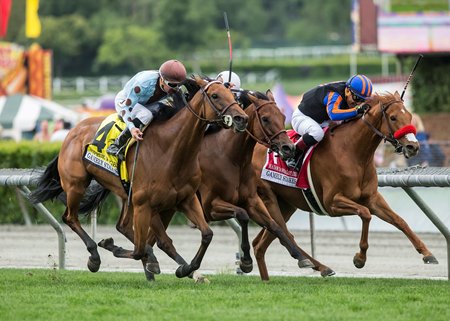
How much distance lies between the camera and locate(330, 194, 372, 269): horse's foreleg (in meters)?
9.91

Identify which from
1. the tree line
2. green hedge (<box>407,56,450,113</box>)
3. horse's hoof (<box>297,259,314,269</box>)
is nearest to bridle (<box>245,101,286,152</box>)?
horse's hoof (<box>297,259,314,269</box>)

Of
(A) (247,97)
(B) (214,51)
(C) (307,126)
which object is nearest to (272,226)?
(C) (307,126)

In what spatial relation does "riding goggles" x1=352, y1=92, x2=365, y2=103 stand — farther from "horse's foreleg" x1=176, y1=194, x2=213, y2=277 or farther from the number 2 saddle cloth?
"horse's foreleg" x1=176, y1=194, x2=213, y2=277

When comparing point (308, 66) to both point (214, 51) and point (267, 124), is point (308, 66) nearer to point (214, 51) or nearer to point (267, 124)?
point (214, 51)

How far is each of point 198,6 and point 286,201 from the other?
63923mm

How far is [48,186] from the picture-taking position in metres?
11.4

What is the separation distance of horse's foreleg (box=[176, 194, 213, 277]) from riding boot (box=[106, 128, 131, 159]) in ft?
2.47

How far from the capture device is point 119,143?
1010cm


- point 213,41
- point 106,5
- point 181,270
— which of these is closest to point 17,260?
point 181,270

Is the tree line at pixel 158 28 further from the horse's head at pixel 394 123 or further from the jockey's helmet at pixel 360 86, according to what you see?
the horse's head at pixel 394 123

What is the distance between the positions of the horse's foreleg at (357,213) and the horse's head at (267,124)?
792mm

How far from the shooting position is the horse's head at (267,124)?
382 inches

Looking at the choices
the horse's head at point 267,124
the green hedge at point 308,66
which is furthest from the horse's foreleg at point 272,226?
the green hedge at point 308,66

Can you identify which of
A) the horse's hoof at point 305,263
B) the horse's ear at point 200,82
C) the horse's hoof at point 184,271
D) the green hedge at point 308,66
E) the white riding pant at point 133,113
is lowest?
the green hedge at point 308,66
